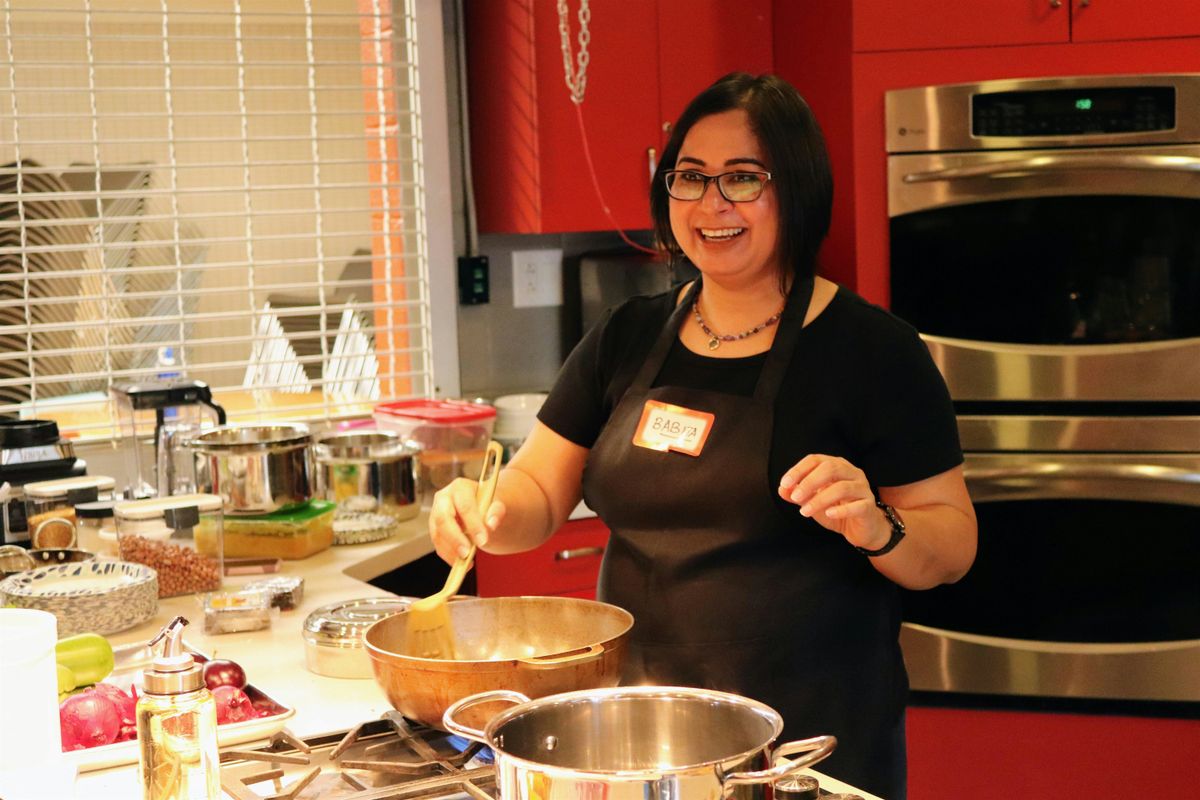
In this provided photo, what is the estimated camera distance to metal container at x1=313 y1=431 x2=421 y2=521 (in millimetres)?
2781

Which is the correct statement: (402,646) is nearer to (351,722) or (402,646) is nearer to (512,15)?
(351,722)

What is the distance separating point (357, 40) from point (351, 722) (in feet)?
7.58

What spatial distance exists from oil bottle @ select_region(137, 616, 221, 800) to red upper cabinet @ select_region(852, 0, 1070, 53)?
2.28 meters

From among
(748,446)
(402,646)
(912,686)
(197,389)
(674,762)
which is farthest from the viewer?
(912,686)

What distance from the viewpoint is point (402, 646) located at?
1.46m

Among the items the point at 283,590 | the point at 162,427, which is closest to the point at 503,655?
the point at 283,590

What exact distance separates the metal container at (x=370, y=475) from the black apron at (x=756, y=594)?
1.06 metres

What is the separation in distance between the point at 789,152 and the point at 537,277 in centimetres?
197

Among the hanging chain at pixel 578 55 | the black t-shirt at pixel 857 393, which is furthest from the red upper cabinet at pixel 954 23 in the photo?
the black t-shirt at pixel 857 393

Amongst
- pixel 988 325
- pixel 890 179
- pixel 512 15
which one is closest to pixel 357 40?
pixel 512 15

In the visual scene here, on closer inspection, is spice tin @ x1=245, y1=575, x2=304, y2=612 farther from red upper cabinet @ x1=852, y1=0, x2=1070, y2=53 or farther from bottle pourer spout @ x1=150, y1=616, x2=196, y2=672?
red upper cabinet @ x1=852, y1=0, x2=1070, y2=53

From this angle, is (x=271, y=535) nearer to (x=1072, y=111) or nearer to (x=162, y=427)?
(x=162, y=427)

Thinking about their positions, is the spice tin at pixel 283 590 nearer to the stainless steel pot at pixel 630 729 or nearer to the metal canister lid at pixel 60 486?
the metal canister lid at pixel 60 486

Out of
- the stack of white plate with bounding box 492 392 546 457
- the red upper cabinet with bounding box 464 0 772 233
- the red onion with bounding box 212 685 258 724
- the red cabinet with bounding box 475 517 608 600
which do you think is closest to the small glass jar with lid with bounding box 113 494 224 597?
the red onion with bounding box 212 685 258 724
